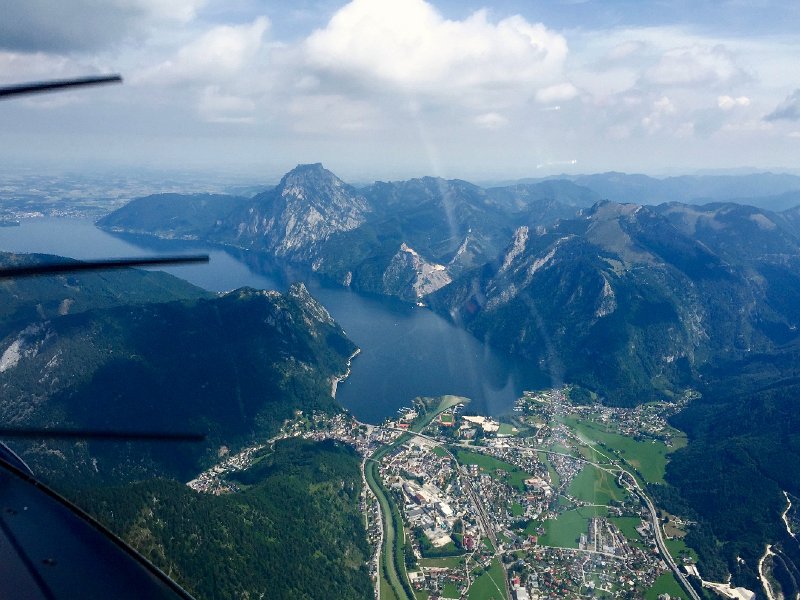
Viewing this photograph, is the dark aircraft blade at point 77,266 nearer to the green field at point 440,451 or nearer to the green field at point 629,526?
the green field at point 629,526

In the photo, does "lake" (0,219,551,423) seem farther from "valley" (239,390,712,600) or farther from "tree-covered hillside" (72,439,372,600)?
"tree-covered hillside" (72,439,372,600)

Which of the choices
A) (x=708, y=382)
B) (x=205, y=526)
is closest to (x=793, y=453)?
(x=708, y=382)

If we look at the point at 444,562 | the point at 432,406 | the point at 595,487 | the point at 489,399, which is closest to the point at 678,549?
the point at 595,487

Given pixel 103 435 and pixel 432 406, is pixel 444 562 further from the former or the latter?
pixel 103 435

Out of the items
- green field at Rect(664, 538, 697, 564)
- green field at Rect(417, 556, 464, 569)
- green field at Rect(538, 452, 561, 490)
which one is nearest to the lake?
green field at Rect(538, 452, 561, 490)

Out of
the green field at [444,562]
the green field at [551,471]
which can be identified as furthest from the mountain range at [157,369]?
the green field at [551,471]

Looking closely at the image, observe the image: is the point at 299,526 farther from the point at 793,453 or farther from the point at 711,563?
the point at 793,453
